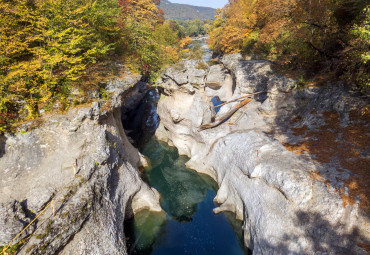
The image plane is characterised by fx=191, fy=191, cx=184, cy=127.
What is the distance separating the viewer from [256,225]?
11.2 meters

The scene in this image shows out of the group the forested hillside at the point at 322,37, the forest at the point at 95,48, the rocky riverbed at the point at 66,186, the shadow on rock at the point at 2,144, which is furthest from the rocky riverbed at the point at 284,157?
the shadow on rock at the point at 2,144

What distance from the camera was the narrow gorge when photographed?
8586 millimetres

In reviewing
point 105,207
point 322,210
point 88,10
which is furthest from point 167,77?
point 322,210

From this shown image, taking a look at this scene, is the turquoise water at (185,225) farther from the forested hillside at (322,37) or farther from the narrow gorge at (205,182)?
the forested hillside at (322,37)

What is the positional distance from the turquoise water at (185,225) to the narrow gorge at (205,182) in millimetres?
79

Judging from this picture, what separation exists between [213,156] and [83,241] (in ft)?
39.9

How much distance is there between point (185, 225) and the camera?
14492 mm

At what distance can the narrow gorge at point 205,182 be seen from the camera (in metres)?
8.59

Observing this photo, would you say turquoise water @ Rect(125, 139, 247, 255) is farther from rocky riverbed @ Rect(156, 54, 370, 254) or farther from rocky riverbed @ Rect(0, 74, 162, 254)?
rocky riverbed @ Rect(0, 74, 162, 254)

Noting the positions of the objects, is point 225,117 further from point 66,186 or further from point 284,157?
point 66,186

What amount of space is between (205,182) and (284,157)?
8.72m

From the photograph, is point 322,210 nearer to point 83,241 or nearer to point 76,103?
point 83,241

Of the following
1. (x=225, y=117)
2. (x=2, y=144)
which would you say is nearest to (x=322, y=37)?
(x=225, y=117)

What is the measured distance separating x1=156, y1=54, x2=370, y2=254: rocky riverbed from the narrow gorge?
0.18 feet
